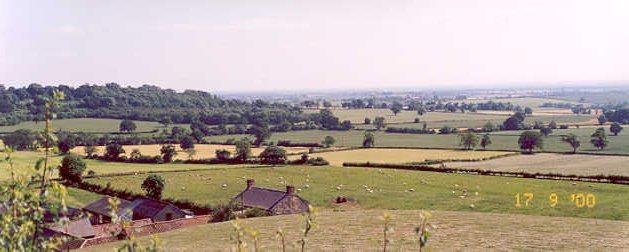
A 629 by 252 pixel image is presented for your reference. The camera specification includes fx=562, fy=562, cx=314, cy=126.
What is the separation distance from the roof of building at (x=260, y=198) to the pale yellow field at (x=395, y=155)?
100ft

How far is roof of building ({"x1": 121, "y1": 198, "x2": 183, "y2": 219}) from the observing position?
4725 centimetres

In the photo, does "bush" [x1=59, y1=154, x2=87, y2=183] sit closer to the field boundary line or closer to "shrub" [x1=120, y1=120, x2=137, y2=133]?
the field boundary line

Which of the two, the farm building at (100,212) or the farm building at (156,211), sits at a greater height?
the farm building at (156,211)

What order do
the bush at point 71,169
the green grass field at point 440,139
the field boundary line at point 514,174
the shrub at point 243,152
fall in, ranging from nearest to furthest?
the field boundary line at point 514,174 → the bush at point 71,169 → the shrub at point 243,152 → the green grass field at point 440,139

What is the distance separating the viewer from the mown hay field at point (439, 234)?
1122 inches

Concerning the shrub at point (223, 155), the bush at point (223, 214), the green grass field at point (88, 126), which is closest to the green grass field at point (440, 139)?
the green grass field at point (88, 126)

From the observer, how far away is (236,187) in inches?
2461

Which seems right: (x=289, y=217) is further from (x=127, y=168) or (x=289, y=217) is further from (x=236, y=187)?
(x=127, y=168)

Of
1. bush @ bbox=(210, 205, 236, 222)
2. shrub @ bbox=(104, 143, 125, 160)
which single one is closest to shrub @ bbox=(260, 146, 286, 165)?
shrub @ bbox=(104, 143, 125, 160)

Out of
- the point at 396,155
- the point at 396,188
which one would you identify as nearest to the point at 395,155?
the point at 396,155

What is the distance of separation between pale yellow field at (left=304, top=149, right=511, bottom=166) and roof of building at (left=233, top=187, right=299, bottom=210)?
100 feet

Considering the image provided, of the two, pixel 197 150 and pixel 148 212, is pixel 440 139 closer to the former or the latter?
pixel 197 150

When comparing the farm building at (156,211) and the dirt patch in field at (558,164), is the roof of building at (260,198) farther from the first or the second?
the dirt patch in field at (558,164)

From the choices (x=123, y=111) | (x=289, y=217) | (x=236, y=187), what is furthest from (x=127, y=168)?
(x=123, y=111)
